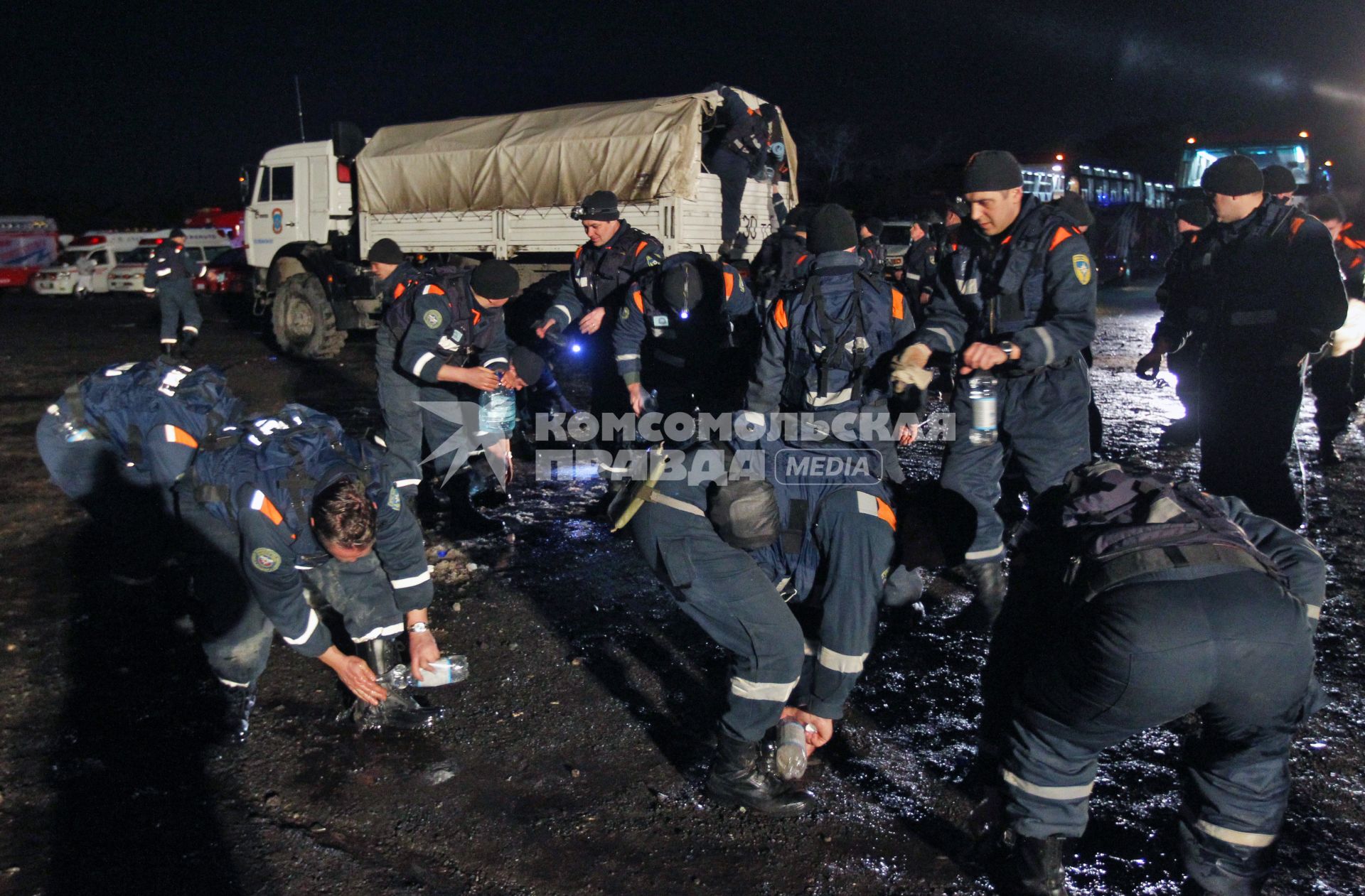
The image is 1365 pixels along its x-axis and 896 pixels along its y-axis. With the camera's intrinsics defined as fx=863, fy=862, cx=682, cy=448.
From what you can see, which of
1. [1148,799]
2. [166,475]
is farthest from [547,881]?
[166,475]

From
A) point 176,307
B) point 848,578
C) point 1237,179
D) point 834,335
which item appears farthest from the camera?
point 176,307

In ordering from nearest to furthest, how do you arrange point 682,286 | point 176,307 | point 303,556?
point 303,556, point 682,286, point 176,307

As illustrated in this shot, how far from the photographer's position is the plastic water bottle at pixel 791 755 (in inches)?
109

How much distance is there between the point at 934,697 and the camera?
132 inches

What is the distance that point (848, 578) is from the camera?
2.54 m

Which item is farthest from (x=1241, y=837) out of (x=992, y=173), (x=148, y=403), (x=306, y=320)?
(x=306, y=320)

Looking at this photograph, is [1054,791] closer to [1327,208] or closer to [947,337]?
[947,337]

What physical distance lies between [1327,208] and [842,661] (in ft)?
19.6

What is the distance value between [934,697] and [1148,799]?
81cm

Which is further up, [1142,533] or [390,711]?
[1142,533]

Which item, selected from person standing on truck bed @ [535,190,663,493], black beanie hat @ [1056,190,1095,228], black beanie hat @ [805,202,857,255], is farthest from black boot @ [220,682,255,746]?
black beanie hat @ [1056,190,1095,228]

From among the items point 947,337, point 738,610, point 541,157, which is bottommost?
point 738,610

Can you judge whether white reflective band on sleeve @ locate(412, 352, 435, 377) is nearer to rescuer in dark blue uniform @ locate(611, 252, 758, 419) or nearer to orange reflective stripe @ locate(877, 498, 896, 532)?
rescuer in dark blue uniform @ locate(611, 252, 758, 419)

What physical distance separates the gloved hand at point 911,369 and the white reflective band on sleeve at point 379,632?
2.10 metres
